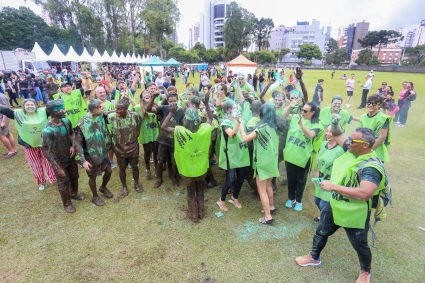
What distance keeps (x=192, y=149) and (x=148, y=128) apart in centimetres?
187

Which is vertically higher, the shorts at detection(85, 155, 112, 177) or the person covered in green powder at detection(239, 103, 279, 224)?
the person covered in green powder at detection(239, 103, 279, 224)

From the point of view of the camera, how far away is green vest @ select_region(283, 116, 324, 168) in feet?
12.1

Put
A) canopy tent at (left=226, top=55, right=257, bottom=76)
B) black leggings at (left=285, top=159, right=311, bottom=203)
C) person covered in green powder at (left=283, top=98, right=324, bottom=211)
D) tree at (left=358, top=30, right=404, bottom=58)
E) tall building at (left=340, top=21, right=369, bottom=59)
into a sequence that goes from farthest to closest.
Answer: tall building at (left=340, top=21, right=369, bottom=59) → tree at (left=358, top=30, right=404, bottom=58) → canopy tent at (left=226, top=55, right=257, bottom=76) → black leggings at (left=285, top=159, right=311, bottom=203) → person covered in green powder at (left=283, top=98, right=324, bottom=211)

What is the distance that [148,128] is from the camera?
499 centimetres

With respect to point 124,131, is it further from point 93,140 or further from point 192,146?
point 192,146

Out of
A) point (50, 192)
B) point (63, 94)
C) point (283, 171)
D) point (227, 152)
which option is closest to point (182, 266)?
point (227, 152)

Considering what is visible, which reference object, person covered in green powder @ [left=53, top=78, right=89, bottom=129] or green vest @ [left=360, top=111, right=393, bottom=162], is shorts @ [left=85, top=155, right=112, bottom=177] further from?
green vest @ [left=360, top=111, right=393, bottom=162]

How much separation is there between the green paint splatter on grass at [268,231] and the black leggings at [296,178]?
21.4 inches

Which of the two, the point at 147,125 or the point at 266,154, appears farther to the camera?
the point at 147,125

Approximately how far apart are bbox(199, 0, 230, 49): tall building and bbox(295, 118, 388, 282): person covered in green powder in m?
124

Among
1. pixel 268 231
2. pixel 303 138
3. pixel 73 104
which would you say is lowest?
pixel 268 231

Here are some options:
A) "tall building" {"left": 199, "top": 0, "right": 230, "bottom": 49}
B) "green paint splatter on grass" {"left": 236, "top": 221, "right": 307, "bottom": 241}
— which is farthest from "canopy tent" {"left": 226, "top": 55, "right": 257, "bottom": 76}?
"tall building" {"left": 199, "top": 0, "right": 230, "bottom": 49}

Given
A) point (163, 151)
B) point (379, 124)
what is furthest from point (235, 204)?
point (379, 124)

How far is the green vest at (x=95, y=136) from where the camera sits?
3826 millimetres
